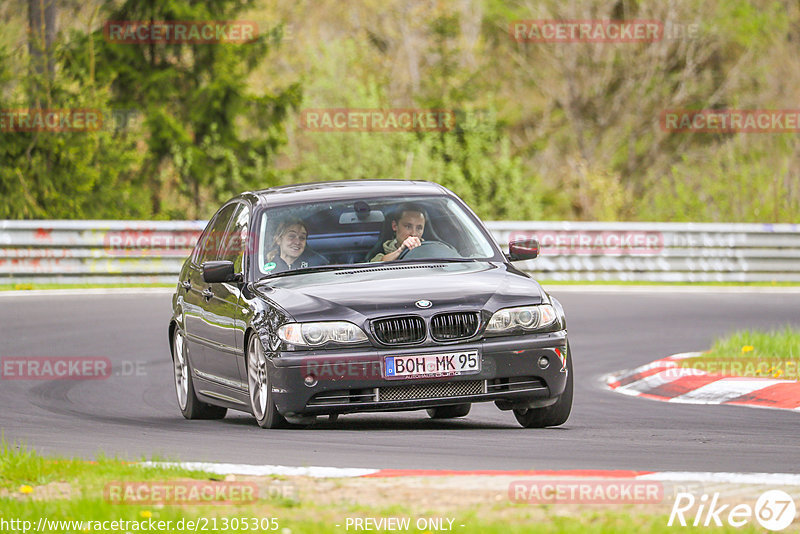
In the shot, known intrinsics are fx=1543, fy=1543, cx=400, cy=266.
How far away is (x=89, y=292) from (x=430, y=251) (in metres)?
13.8

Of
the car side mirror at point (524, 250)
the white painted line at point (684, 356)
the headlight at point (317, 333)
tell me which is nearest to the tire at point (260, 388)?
the headlight at point (317, 333)

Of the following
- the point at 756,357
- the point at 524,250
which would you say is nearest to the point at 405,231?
the point at 524,250

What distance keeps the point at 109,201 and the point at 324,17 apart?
26.3m

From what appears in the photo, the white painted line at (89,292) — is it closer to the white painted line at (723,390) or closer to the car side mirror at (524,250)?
the white painted line at (723,390)

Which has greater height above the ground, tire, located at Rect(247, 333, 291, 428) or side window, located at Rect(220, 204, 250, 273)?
side window, located at Rect(220, 204, 250, 273)

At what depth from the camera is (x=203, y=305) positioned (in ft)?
35.7

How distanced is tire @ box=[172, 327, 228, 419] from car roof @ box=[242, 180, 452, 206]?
4.46 ft

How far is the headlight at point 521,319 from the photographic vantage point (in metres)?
9.13

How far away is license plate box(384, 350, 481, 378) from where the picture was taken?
8.97 m

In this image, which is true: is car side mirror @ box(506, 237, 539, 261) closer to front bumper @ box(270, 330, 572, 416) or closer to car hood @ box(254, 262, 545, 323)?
car hood @ box(254, 262, 545, 323)

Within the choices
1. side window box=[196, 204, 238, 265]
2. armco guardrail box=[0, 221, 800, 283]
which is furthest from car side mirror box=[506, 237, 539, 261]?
armco guardrail box=[0, 221, 800, 283]

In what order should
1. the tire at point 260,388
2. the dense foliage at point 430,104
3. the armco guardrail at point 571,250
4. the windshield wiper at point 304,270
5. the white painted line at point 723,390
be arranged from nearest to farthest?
the tire at point 260,388
the windshield wiper at point 304,270
the white painted line at point 723,390
the armco guardrail at point 571,250
the dense foliage at point 430,104

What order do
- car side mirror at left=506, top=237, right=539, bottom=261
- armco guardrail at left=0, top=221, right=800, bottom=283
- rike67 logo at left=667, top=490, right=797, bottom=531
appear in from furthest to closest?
1. armco guardrail at left=0, top=221, right=800, bottom=283
2. car side mirror at left=506, top=237, right=539, bottom=261
3. rike67 logo at left=667, top=490, right=797, bottom=531

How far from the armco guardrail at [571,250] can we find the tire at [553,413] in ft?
49.3
